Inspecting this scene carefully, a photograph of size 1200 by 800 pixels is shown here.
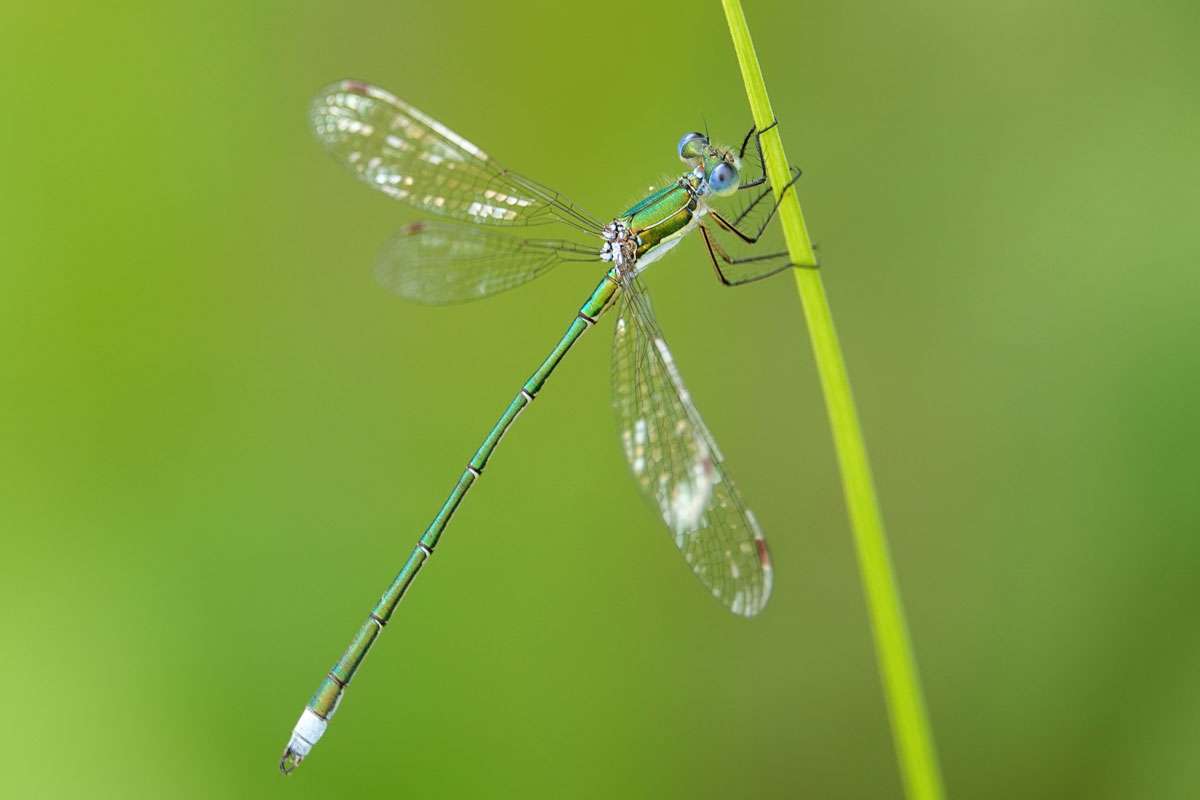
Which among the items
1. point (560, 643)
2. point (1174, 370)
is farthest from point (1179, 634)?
point (560, 643)

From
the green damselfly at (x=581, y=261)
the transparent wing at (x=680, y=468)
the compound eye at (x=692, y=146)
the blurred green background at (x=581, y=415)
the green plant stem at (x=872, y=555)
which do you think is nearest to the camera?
the green plant stem at (x=872, y=555)

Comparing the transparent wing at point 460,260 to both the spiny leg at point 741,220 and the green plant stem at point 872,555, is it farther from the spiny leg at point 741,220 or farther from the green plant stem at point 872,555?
the green plant stem at point 872,555

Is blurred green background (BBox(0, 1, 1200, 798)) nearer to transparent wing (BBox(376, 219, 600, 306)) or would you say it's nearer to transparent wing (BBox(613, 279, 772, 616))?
transparent wing (BBox(376, 219, 600, 306))

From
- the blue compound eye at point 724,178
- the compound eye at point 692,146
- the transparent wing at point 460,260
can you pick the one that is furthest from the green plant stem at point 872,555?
the transparent wing at point 460,260

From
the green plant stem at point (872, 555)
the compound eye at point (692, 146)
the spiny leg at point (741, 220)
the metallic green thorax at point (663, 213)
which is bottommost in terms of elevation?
the green plant stem at point (872, 555)

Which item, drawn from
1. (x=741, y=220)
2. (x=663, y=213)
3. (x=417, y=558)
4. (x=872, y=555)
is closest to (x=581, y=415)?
(x=417, y=558)

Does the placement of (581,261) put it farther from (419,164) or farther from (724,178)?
(724,178)

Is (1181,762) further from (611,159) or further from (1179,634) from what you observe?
(611,159)

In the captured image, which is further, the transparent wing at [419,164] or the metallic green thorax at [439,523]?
the transparent wing at [419,164]
